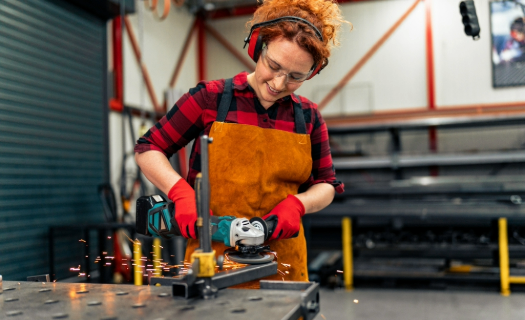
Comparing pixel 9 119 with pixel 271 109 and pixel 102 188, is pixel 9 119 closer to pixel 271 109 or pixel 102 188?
pixel 102 188

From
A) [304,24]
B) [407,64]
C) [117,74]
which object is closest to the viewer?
[304,24]

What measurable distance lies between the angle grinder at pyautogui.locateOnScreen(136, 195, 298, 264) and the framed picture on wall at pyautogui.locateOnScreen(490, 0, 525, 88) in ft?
24.3

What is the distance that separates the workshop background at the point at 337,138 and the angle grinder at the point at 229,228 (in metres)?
0.30

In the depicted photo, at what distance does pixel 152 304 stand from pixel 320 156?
88cm

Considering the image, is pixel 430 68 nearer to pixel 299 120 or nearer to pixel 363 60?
pixel 363 60

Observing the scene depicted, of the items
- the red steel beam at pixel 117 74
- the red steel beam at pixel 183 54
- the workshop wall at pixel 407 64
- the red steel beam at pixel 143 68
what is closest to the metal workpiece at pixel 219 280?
the red steel beam at pixel 117 74

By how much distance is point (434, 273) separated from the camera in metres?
4.99

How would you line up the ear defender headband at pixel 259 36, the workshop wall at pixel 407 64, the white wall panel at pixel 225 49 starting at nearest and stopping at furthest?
the ear defender headband at pixel 259 36, the workshop wall at pixel 407 64, the white wall panel at pixel 225 49

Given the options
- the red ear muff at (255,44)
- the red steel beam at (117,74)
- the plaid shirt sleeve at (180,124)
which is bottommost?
the plaid shirt sleeve at (180,124)

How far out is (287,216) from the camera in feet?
4.73

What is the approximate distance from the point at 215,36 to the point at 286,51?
812cm

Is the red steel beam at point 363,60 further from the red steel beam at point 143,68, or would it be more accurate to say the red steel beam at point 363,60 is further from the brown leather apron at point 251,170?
the brown leather apron at point 251,170

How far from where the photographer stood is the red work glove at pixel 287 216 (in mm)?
1420

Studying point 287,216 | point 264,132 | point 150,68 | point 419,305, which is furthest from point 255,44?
point 150,68
